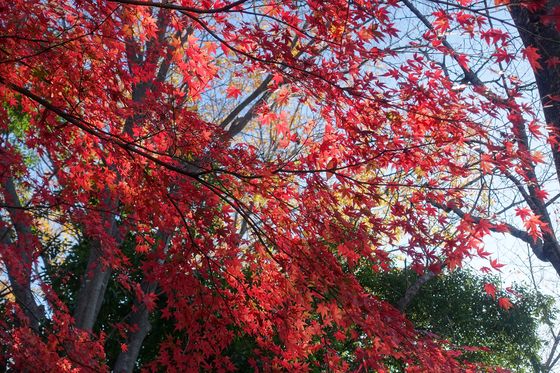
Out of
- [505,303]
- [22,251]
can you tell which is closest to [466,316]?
[505,303]


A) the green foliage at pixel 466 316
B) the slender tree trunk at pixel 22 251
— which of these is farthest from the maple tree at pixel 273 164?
the green foliage at pixel 466 316

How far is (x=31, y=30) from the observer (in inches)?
177

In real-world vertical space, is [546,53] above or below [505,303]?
above

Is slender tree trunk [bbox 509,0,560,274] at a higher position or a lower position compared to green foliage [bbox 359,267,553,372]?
higher

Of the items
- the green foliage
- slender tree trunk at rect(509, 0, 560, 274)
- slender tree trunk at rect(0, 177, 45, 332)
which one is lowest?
slender tree trunk at rect(0, 177, 45, 332)

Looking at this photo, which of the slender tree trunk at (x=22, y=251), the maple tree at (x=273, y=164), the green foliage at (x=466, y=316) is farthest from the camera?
the green foliage at (x=466, y=316)

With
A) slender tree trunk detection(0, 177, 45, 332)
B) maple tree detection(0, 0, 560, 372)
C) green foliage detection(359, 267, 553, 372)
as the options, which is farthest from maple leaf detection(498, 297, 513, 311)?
green foliage detection(359, 267, 553, 372)

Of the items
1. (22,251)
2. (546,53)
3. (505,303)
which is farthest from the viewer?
(22,251)

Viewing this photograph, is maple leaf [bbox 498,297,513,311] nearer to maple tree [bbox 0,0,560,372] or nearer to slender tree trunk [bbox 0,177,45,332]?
maple tree [bbox 0,0,560,372]

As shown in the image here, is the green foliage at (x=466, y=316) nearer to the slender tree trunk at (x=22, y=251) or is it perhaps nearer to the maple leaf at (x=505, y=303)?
the maple leaf at (x=505, y=303)

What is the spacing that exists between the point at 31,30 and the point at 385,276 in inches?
285

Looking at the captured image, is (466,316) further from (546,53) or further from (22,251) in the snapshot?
(22,251)

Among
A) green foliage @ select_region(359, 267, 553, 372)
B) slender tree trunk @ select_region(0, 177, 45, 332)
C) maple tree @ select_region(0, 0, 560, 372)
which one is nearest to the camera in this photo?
maple tree @ select_region(0, 0, 560, 372)

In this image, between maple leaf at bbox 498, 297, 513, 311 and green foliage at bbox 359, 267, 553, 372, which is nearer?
maple leaf at bbox 498, 297, 513, 311
